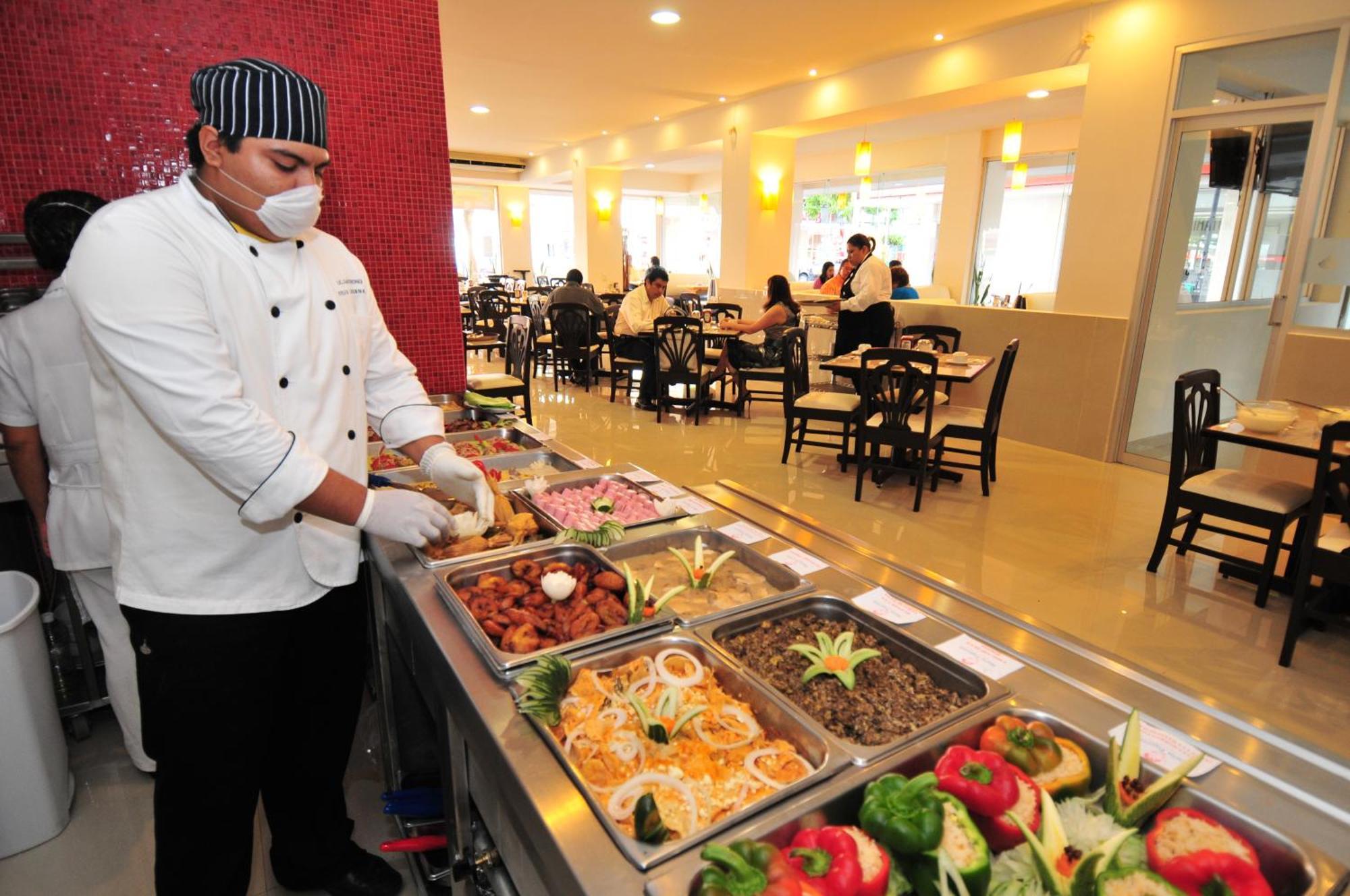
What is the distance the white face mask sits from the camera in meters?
1.30

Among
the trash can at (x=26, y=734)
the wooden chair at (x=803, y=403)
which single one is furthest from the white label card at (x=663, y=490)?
the wooden chair at (x=803, y=403)

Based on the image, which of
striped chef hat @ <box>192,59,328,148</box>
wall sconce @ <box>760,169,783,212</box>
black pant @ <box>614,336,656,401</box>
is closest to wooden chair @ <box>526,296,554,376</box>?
black pant @ <box>614,336,656,401</box>

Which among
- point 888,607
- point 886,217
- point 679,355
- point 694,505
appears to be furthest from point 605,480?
point 886,217

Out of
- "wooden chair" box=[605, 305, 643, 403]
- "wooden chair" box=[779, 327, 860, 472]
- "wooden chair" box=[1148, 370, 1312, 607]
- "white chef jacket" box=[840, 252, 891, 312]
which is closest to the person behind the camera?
"wooden chair" box=[1148, 370, 1312, 607]

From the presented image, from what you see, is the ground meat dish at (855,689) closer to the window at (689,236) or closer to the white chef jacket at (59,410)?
the white chef jacket at (59,410)

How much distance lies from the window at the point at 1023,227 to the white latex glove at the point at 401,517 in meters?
10.0

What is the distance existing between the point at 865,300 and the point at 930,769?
5577 millimetres

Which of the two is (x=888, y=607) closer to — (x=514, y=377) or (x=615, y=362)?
(x=514, y=377)

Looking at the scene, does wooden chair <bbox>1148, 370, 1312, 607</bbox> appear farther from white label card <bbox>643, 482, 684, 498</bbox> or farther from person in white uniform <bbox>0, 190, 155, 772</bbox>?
person in white uniform <bbox>0, 190, 155, 772</bbox>

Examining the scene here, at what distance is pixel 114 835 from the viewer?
1.94 metres

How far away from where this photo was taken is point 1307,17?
4.09m

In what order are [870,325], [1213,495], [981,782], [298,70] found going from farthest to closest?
[870,325], [1213,495], [298,70], [981,782]

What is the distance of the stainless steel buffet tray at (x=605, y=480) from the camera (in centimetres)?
187

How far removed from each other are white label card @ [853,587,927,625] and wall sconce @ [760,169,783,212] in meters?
7.97
